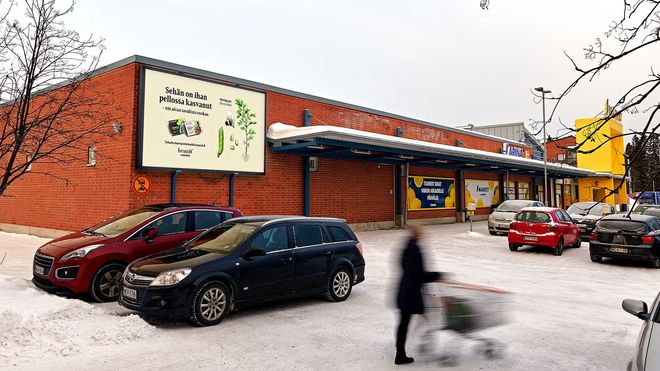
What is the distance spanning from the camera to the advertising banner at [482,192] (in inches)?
1176

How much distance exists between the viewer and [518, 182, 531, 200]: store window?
117 ft

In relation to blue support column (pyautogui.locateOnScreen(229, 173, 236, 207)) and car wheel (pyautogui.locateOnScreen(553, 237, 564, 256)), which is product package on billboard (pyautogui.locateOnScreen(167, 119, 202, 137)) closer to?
blue support column (pyautogui.locateOnScreen(229, 173, 236, 207))

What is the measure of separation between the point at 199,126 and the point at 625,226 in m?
13.5

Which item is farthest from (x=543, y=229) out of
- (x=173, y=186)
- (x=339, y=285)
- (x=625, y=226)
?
(x=173, y=186)

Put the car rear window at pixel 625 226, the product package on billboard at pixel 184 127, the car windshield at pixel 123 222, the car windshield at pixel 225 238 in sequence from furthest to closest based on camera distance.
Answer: the product package on billboard at pixel 184 127
the car rear window at pixel 625 226
the car windshield at pixel 123 222
the car windshield at pixel 225 238

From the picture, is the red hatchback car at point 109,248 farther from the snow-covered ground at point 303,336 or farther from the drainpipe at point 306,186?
the drainpipe at point 306,186

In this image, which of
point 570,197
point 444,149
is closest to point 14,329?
point 444,149

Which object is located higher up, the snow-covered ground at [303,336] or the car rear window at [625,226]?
the car rear window at [625,226]

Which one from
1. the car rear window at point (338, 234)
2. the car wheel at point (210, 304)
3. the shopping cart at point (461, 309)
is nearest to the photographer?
the shopping cart at point (461, 309)

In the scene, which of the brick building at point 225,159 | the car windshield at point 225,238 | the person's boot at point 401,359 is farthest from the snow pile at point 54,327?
the brick building at point 225,159

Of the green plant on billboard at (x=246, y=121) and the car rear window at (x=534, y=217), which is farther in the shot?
the green plant on billboard at (x=246, y=121)

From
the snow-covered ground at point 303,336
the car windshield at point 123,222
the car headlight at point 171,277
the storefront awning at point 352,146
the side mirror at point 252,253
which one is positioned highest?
the storefront awning at point 352,146

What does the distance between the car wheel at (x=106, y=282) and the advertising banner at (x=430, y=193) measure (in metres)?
18.8

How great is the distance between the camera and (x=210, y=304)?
6.25 meters
